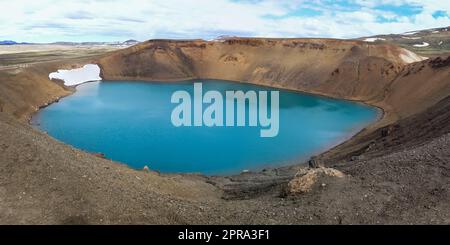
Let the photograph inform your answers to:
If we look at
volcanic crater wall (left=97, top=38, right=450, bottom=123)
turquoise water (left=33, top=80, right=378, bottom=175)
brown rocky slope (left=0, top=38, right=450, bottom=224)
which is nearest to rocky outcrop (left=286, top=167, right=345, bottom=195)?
brown rocky slope (left=0, top=38, right=450, bottom=224)

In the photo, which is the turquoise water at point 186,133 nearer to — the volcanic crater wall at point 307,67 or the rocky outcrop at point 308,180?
the volcanic crater wall at point 307,67

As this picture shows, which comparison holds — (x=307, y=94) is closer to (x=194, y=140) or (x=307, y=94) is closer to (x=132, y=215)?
(x=194, y=140)

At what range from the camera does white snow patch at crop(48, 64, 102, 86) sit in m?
86.7

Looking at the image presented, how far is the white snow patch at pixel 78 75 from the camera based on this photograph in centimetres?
8669

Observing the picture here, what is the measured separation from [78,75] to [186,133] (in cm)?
6178

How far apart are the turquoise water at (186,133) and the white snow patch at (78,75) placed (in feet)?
61.8

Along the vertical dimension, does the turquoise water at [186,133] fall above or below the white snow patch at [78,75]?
below

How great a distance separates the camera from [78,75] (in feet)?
313

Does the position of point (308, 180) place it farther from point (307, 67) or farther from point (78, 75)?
point (78, 75)

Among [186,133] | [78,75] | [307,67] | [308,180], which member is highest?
[307,67]

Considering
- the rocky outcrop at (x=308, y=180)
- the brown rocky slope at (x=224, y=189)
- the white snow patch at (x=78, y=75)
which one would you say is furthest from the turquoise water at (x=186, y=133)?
the white snow patch at (x=78, y=75)

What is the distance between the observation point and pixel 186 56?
10831 cm

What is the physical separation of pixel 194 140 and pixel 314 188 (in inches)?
935

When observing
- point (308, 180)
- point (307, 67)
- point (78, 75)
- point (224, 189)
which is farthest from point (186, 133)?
point (78, 75)
